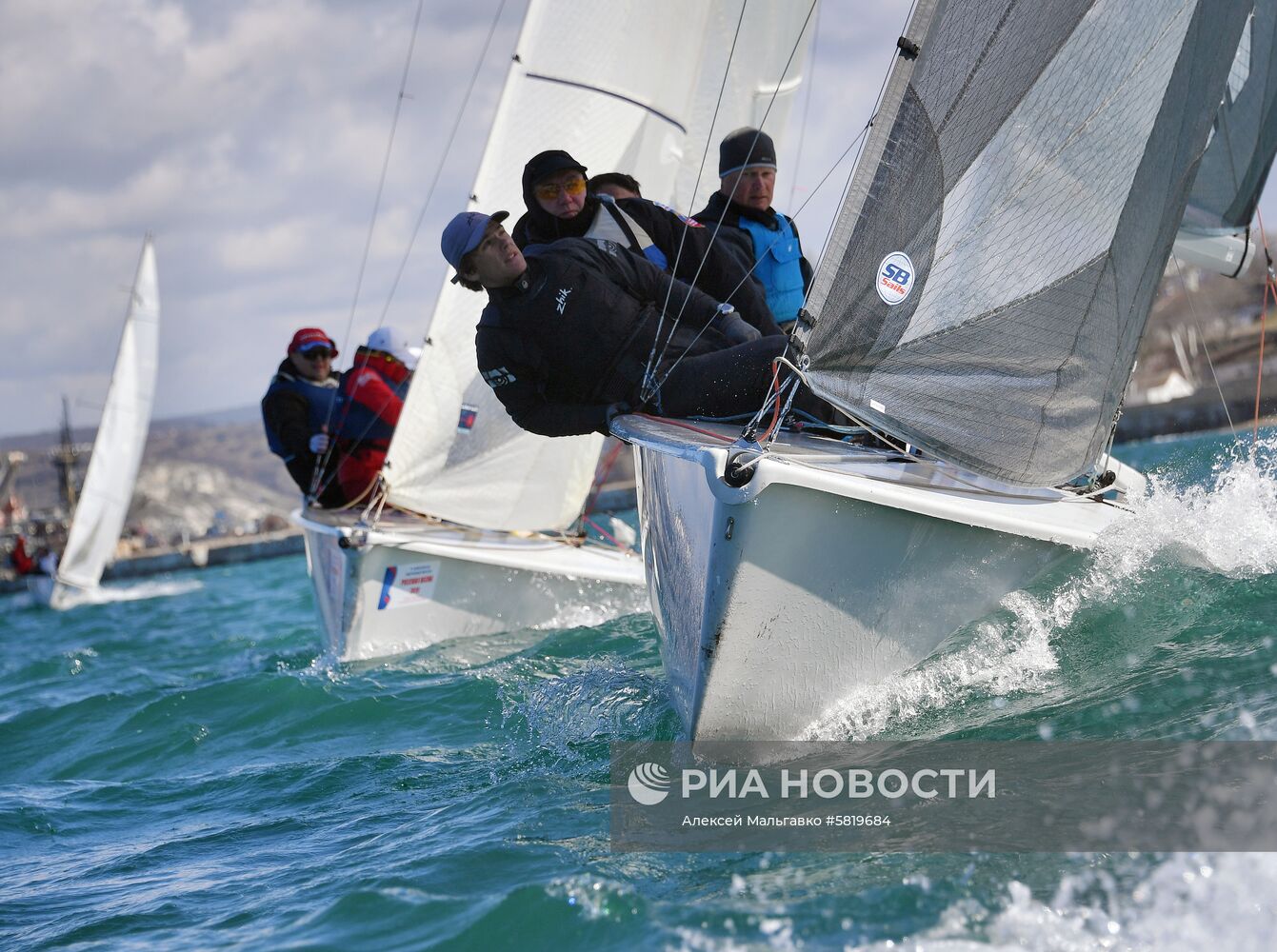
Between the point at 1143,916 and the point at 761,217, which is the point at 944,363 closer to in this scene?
the point at 761,217

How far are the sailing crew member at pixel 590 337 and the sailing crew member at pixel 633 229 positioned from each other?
19 centimetres

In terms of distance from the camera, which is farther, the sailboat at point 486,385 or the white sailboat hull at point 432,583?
the sailboat at point 486,385

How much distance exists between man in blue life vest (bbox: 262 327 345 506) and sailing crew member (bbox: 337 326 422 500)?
10 centimetres

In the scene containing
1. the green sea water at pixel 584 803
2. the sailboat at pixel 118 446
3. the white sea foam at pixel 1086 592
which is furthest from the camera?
the sailboat at pixel 118 446

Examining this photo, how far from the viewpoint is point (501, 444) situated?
8.42 meters

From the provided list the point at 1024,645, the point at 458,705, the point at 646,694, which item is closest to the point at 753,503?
the point at 1024,645

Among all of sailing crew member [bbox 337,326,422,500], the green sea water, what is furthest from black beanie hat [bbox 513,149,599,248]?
sailing crew member [bbox 337,326,422,500]

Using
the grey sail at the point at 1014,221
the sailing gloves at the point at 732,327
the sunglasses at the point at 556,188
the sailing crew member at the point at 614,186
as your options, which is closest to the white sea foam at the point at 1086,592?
the grey sail at the point at 1014,221

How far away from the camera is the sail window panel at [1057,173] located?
12.0 feet

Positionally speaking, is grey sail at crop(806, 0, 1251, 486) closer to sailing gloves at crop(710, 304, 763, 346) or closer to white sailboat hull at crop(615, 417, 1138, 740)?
white sailboat hull at crop(615, 417, 1138, 740)

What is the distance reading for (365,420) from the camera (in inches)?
341

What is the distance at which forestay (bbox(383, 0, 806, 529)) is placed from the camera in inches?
321

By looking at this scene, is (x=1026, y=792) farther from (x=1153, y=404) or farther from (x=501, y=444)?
(x=1153, y=404)

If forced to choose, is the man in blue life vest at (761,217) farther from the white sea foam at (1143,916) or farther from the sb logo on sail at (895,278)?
the white sea foam at (1143,916)
